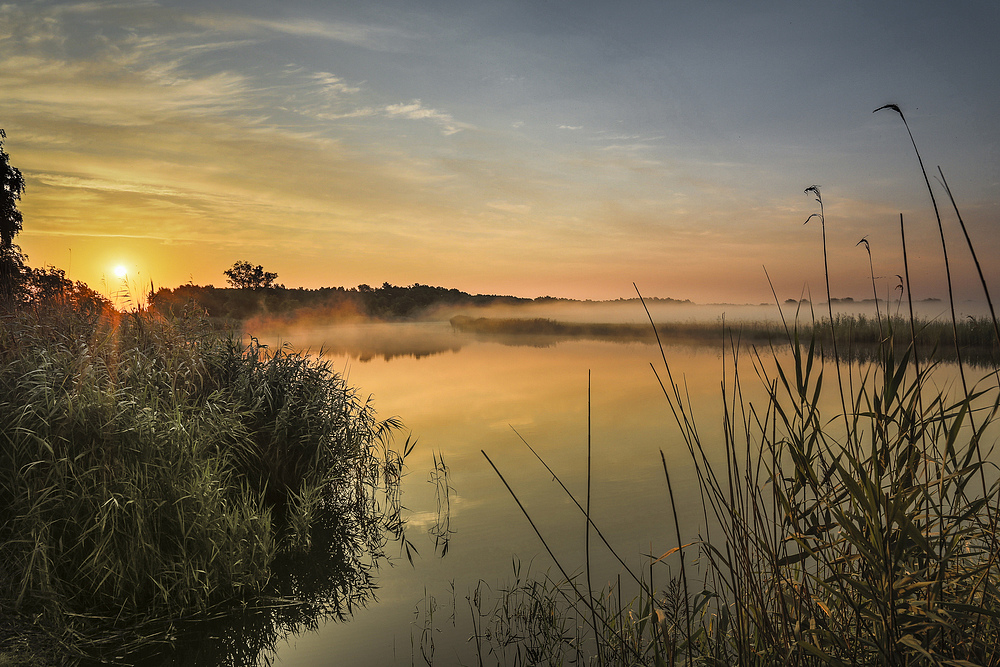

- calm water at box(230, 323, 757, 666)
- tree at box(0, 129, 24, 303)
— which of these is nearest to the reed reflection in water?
calm water at box(230, 323, 757, 666)

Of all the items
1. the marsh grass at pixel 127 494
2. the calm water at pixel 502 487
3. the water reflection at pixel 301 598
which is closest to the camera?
the water reflection at pixel 301 598

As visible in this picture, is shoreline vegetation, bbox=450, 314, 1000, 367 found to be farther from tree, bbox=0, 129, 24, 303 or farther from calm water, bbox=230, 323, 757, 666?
tree, bbox=0, 129, 24, 303

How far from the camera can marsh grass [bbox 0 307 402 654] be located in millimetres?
A: 3762

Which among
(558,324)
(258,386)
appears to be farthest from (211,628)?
(558,324)

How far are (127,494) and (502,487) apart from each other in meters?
4.30

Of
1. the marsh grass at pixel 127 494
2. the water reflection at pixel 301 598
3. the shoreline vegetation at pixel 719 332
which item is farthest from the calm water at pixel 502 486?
the shoreline vegetation at pixel 719 332

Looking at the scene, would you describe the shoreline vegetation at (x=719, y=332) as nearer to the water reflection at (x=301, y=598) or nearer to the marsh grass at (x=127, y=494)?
the water reflection at (x=301, y=598)

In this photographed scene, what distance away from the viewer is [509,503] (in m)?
6.77

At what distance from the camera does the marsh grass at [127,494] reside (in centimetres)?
376

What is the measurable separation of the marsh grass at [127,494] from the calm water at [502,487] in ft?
2.57

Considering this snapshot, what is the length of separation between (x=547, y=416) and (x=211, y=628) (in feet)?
27.7

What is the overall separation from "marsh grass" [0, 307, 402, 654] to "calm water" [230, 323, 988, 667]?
783mm

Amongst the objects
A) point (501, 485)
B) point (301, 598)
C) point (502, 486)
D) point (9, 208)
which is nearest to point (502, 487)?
point (502, 486)

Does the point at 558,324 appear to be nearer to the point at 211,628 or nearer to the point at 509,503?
the point at 509,503
